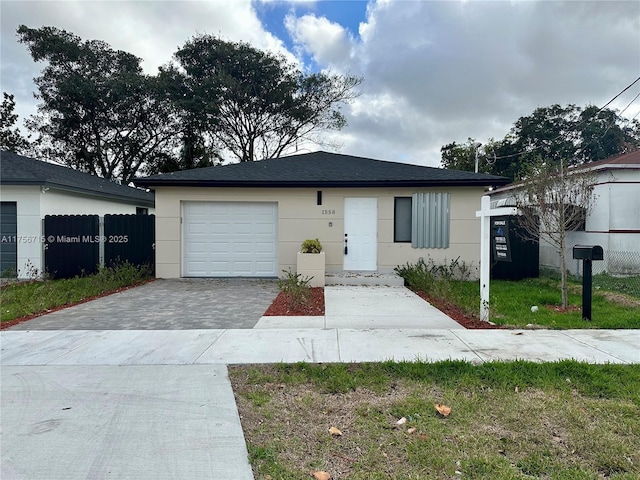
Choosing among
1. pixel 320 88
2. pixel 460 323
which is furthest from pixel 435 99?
pixel 460 323

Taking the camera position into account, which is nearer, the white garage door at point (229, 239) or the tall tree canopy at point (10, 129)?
the white garage door at point (229, 239)

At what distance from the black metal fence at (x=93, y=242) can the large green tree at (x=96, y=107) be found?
16937 mm

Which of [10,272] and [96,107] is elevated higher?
[96,107]

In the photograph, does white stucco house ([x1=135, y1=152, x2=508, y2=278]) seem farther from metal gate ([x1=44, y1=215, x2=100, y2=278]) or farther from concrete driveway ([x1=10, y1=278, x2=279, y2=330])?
metal gate ([x1=44, y1=215, x2=100, y2=278])

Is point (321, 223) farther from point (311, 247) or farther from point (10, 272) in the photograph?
point (10, 272)

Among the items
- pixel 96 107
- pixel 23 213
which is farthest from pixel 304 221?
pixel 96 107

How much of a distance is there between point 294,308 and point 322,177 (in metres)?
5.15

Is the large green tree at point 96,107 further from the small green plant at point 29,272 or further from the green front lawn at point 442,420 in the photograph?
the green front lawn at point 442,420

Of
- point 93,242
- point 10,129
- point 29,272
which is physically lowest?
→ point 29,272

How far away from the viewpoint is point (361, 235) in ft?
37.8

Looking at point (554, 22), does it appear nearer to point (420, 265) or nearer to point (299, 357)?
point (420, 265)

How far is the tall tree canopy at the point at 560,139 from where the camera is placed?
28.7 m

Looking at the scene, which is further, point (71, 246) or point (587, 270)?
point (71, 246)

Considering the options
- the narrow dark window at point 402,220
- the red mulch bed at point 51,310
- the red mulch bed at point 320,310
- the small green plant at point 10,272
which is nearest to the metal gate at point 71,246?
the small green plant at point 10,272
